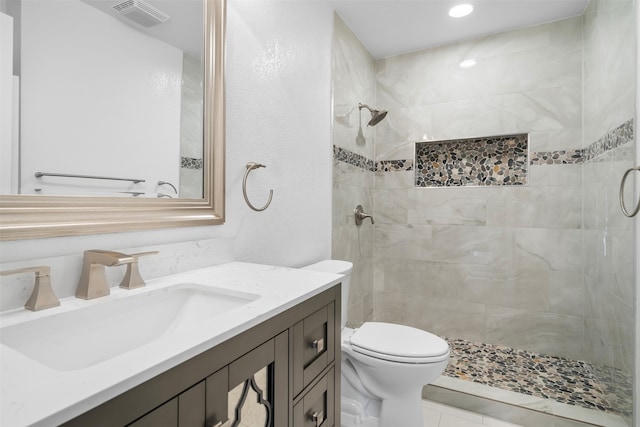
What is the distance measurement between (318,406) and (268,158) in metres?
1.03

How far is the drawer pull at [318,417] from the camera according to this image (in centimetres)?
93

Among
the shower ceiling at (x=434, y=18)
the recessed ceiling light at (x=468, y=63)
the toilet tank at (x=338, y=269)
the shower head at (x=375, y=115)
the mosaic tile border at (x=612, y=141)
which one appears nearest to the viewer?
the mosaic tile border at (x=612, y=141)

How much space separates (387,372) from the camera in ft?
5.03

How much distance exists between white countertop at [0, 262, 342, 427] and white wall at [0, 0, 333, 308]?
0.16 metres

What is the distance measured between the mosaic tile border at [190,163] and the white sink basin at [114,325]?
16.9 inches

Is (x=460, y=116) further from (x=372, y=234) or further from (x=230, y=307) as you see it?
(x=230, y=307)

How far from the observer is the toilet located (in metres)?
1.50

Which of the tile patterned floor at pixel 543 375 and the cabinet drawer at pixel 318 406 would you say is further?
the tile patterned floor at pixel 543 375

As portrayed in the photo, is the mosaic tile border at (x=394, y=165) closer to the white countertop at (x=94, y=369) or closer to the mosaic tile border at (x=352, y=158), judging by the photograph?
the mosaic tile border at (x=352, y=158)

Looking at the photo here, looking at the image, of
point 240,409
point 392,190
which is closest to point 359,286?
point 392,190

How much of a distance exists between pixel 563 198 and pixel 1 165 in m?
2.82

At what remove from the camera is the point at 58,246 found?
813mm

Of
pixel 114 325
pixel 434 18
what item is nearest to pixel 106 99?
pixel 114 325

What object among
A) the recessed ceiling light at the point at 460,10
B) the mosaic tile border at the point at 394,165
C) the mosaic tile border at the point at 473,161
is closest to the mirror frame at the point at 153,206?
the recessed ceiling light at the point at 460,10
